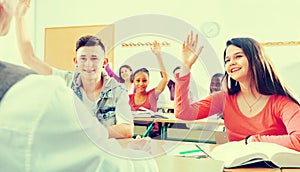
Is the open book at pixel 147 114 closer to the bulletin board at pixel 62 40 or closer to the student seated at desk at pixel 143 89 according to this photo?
the student seated at desk at pixel 143 89

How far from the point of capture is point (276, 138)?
101 cm

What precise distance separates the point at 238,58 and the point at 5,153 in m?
1.04

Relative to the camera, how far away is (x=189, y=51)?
1265 millimetres

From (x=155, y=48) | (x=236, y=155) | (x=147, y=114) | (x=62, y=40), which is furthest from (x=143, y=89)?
(x=236, y=155)

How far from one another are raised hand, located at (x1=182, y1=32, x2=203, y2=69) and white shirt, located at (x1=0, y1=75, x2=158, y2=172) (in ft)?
3.15

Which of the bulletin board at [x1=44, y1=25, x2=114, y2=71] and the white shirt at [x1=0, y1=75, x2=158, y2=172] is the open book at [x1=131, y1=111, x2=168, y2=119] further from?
the white shirt at [x1=0, y1=75, x2=158, y2=172]

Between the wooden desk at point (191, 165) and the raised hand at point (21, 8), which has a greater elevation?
the raised hand at point (21, 8)

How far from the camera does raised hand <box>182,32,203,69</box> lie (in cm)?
122

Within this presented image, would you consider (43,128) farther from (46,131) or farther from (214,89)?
(214,89)

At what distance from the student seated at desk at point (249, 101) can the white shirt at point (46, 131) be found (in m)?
0.84

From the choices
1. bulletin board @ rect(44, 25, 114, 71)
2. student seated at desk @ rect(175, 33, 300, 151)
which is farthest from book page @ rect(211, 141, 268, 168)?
bulletin board @ rect(44, 25, 114, 71)

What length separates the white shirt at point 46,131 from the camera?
0.75 ft

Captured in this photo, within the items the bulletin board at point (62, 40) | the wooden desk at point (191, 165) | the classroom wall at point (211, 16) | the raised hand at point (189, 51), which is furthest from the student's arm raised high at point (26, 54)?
the bulletin board at point (62, 40)

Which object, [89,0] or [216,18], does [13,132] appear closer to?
[216,18]
